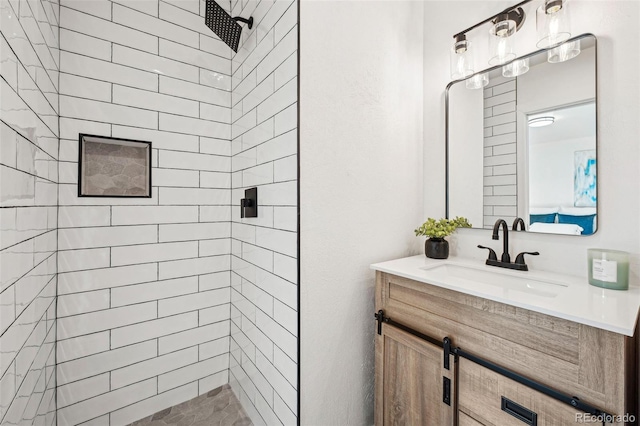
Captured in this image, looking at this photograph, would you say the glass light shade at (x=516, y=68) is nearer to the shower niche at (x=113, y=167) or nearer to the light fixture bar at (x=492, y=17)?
the light fixture bar at (x=492, y=17)

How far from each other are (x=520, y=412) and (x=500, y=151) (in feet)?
3.72

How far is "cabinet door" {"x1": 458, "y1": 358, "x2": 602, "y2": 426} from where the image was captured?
803 mm

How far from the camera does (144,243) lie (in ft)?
5.26

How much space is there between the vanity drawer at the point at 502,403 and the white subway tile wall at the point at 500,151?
2.57 feet

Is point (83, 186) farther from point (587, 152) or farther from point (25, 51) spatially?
point (587, 152)

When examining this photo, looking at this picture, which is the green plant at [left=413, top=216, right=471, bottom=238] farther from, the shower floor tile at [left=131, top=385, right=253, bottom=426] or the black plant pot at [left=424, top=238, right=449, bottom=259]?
the shower floor tile at [left=131, top=385, right=253, bottom=426]

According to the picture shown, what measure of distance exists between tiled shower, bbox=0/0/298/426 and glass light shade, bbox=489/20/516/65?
0.99m

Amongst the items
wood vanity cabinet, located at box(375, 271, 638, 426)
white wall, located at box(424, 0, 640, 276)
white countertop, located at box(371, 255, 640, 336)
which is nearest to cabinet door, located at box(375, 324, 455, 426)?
wood vanity cabinet, located at box(375, 271, 638, 426)

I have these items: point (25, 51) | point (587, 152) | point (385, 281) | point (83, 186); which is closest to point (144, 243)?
point (83, 186)

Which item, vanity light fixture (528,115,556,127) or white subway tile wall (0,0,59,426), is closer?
white subway tile wall (0,0,59,426)

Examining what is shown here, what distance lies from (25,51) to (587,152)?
204cm

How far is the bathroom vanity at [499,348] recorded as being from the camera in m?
0.75

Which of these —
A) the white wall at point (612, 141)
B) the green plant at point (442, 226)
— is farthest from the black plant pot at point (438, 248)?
the white wall at point (612, 141)

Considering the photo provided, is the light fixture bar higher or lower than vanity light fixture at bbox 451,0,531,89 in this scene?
higher
